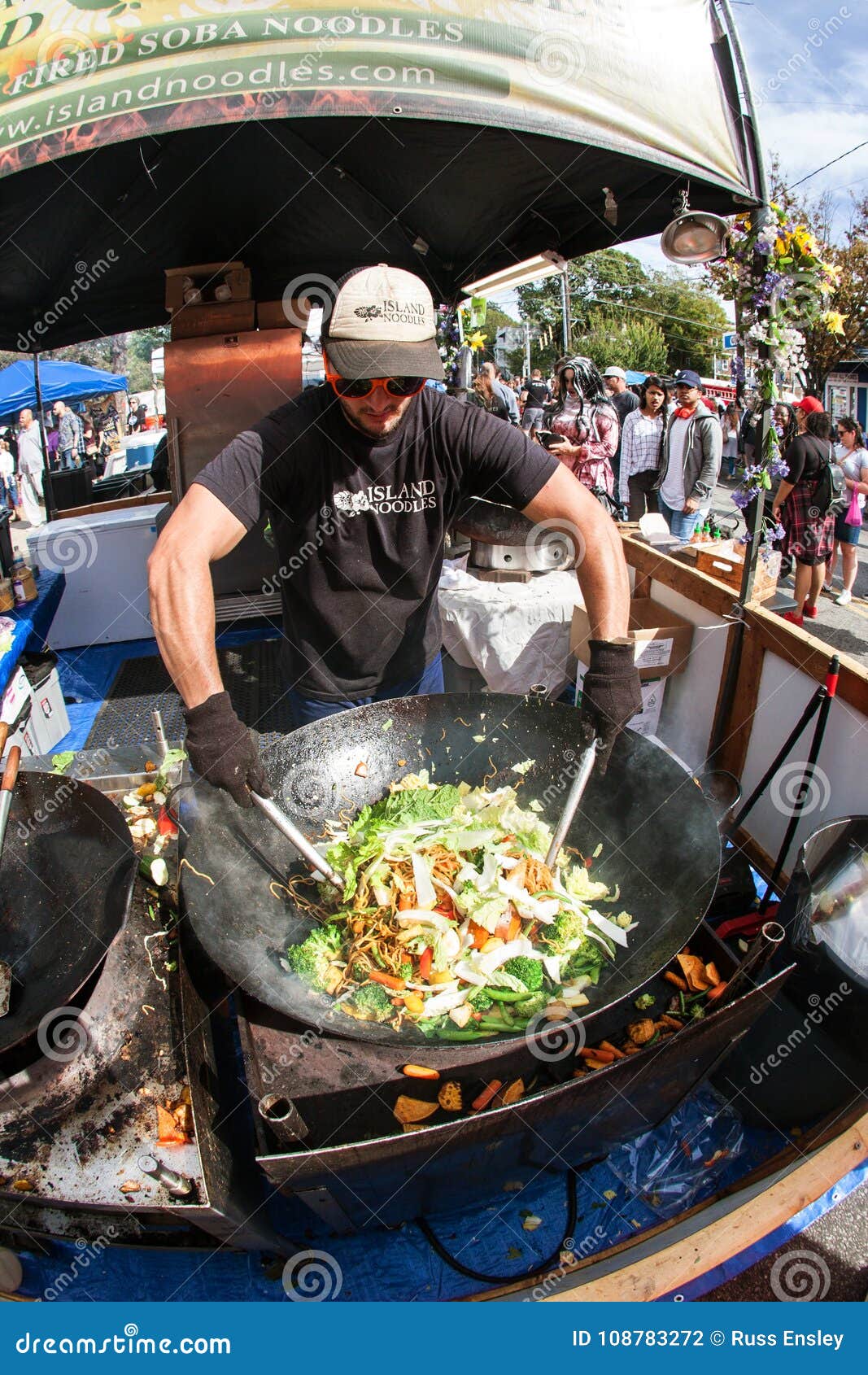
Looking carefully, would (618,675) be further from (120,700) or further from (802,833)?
(120,700)

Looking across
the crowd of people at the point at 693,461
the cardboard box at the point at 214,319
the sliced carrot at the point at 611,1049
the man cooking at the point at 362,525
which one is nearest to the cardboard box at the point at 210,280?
the cardboard box at the point at 214,319

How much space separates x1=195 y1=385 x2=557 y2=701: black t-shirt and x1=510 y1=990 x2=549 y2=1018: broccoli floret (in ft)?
4.53

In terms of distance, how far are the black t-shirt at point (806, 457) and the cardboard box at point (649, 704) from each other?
4895 mm

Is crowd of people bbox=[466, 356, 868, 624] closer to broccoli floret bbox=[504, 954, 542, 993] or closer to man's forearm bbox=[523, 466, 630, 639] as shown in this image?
man's forearm bbox=[523, 466, 630, 639]

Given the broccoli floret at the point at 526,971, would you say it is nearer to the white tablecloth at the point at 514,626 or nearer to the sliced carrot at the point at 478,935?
the sliced carrot at the point at 478,935

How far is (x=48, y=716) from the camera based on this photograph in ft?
15.8

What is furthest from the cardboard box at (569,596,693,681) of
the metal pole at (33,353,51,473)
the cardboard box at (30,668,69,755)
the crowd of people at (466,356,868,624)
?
the metal pole at (33,353,51,473)

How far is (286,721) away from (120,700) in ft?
4.87

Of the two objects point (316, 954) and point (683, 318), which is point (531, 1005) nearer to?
point (316, 954)

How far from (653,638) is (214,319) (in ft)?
13.1

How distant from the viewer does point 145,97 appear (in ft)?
6.68

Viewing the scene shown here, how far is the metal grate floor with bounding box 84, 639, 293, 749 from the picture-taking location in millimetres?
4977

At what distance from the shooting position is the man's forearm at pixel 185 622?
6.27ft
